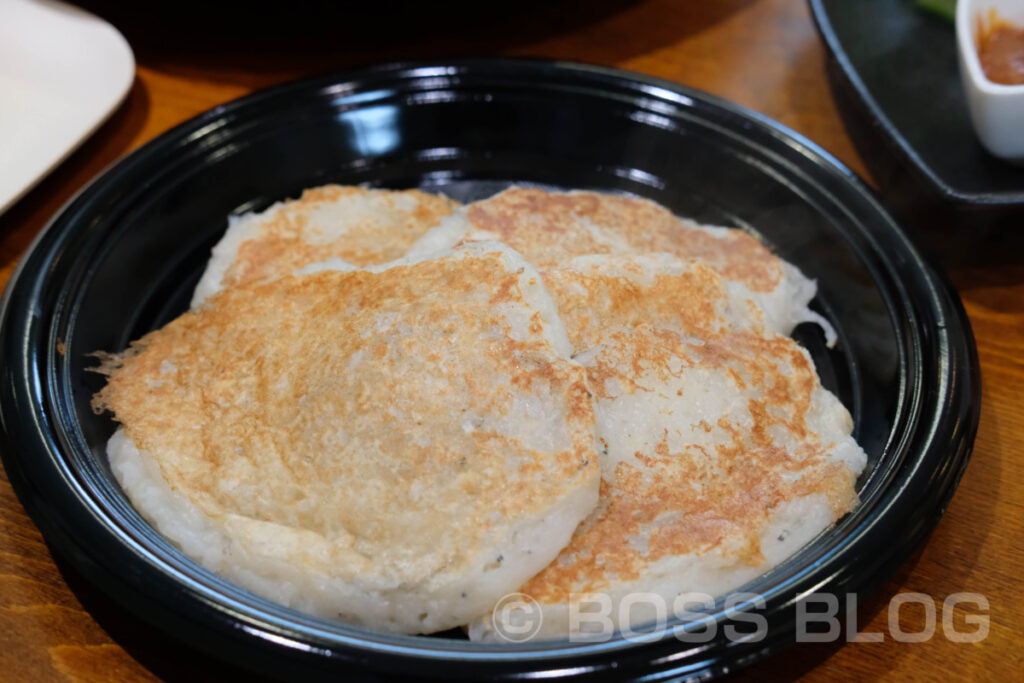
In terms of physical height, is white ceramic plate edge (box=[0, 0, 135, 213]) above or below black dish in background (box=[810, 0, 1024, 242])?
below

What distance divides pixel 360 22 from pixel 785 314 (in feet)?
6.03

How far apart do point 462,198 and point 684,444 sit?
3.40ft

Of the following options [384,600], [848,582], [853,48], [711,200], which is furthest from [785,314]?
[853,48]

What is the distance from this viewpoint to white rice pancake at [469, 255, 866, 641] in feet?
4.45

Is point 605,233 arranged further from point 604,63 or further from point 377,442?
point 604,63

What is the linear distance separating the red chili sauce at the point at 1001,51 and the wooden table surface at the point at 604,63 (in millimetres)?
412

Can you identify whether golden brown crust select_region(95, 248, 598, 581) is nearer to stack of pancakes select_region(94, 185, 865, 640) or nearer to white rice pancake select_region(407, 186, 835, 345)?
stack of pancakes select_region(94, 185, 865, 640)

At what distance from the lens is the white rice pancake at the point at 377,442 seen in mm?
1338

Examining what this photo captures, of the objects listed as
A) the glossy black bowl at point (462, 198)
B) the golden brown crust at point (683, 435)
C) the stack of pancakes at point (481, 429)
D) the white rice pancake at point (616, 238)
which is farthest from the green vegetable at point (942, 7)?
the golden brown crust at point (683, 435)

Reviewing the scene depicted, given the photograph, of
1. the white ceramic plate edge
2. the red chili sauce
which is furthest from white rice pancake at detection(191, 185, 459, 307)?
the red chili sauce

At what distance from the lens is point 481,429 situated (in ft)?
4.74

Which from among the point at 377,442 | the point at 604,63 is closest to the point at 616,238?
the point at 377,442

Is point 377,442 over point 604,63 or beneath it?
beneath

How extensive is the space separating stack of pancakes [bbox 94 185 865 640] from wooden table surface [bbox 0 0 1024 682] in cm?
21
